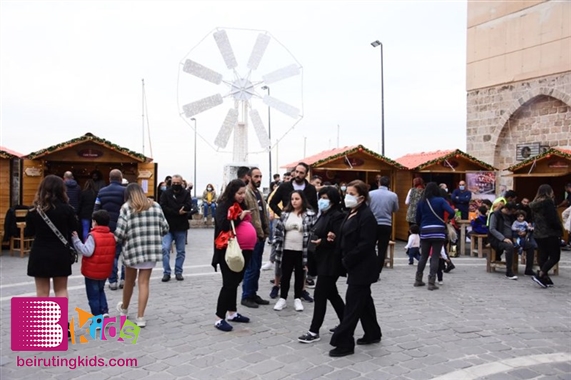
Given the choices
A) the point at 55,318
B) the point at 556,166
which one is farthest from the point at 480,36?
the point at 55,318

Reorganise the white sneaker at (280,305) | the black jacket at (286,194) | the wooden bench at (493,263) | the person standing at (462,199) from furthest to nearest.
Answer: the person standing at (462,199) → the wooden bench at (493,263) → the black jacket at (286,194) → the white sneaker at (280,305)

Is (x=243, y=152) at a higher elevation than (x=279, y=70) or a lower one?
lower

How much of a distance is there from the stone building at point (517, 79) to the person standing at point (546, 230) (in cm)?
1262

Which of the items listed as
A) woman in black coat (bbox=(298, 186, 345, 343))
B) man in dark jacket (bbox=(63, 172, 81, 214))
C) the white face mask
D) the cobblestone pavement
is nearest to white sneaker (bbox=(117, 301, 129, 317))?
the cobblestone pavement

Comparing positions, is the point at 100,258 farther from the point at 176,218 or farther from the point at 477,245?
the point at 477,245

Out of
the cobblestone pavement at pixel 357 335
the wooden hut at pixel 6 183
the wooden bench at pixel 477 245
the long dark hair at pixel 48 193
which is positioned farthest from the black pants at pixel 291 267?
the wooden hut at pixel 6 183

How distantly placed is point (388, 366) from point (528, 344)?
5.96ft

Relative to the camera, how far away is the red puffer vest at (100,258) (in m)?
5.58

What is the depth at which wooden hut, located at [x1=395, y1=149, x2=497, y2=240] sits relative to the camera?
1466cm

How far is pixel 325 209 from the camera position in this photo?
5652 millimetres

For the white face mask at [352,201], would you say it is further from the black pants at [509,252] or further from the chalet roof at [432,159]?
the chalet roof at [432,159]

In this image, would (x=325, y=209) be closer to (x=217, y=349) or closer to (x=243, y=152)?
(x=217, y=349)

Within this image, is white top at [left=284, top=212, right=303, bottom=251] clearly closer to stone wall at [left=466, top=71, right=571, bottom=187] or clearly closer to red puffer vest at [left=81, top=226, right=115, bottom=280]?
red puffer vest at [left=81, top=226, right=115, bottom=280]

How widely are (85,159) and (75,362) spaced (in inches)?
377
